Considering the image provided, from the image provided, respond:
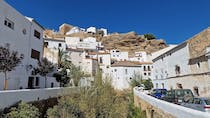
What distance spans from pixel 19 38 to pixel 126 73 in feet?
116

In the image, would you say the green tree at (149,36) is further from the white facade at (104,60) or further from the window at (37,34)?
the window at (37,34)

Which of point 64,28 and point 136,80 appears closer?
point 136,80

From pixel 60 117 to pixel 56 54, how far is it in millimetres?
22379

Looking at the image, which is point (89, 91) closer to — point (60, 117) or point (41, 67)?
point (60, 117)

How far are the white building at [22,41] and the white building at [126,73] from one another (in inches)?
1095

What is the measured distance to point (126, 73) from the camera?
52.0m

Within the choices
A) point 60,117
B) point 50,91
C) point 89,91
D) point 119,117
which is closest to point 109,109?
point 119,117

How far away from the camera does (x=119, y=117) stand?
1573cm

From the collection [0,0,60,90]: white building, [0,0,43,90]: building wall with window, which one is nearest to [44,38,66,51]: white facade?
[0,0,60,90]: white building

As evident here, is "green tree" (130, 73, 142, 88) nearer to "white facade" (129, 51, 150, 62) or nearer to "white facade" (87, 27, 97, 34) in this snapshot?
"white facade" (129, 51, 150, 62)

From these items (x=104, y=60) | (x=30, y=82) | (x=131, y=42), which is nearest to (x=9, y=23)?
(x=30, y=82)

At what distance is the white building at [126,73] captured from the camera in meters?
51.5

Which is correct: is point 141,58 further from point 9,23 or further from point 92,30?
point 9,23

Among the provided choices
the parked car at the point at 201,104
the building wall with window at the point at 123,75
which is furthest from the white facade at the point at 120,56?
the parked car at the point at 201,104
